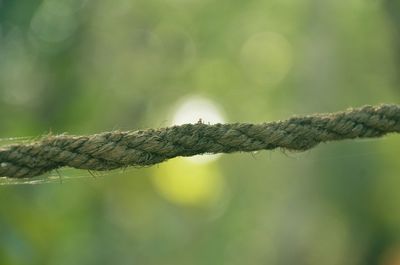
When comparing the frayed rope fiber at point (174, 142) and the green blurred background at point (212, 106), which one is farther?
the green blurred background at point (212, 106)

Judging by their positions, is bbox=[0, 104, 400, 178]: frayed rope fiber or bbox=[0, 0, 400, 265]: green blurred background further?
bbox=[0, 0, 400, 265]: green blurred background

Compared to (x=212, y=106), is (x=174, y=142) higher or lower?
lower

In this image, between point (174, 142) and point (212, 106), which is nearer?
point (174, 142)

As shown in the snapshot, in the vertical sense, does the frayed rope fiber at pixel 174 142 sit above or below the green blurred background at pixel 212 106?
below

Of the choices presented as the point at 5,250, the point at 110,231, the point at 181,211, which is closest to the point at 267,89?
the point at 181,211
